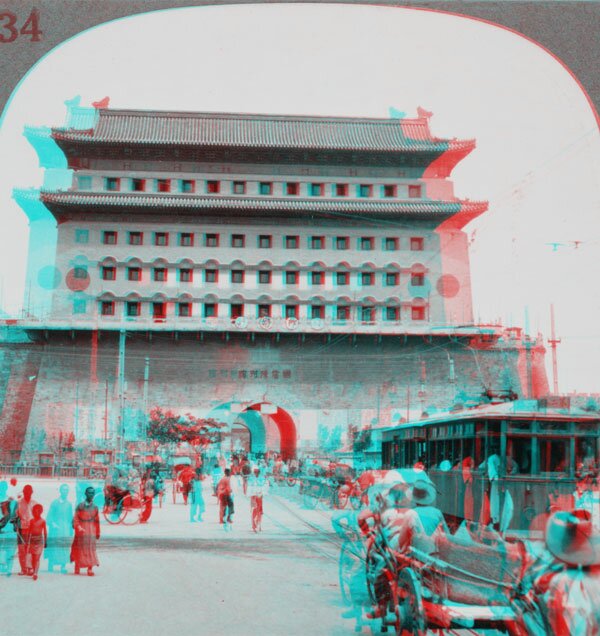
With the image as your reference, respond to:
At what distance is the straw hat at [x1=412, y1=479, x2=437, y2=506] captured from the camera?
306 cm

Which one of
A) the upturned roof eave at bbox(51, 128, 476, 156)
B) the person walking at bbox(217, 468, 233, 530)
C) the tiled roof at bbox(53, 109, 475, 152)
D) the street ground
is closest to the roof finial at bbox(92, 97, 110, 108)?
the tiled roof at bbox(53, 109, 475, 152)

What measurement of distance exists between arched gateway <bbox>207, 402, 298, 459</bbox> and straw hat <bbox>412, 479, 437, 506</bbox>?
1250mm

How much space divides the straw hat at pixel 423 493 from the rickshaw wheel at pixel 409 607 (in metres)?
0.61

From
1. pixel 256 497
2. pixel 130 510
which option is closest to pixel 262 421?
pixel 256 497

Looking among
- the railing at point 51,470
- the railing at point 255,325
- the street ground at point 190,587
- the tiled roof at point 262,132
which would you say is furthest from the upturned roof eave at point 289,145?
the street ground at point 190,587

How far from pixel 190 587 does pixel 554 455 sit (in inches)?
65.9

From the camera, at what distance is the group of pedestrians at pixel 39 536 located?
3268 mm

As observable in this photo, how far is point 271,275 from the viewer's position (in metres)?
3.82

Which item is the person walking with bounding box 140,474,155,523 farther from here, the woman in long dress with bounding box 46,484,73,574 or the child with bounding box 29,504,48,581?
the child with bounding box 29,504,48,581

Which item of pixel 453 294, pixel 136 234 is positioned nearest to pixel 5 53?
pixel 136 234

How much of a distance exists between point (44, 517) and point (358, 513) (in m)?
1.60

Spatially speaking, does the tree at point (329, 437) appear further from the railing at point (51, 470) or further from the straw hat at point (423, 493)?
the railing at point (51, 470)

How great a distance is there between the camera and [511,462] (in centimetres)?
330

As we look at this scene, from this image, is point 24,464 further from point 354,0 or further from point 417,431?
point 354,0
